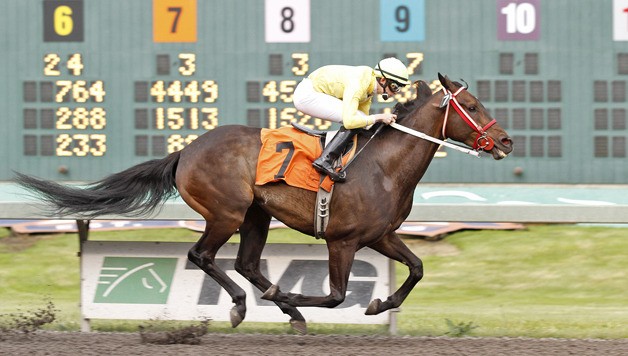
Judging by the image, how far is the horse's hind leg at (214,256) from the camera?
6883 mm

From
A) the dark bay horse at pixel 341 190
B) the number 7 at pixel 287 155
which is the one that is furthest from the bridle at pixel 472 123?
the number 7 at pixel 287 155

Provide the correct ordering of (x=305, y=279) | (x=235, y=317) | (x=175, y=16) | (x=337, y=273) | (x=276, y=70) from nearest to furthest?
(x=337, y=273) → (x=235, y=317) → (x=305, y=279) → (x=276, y=70) → (x=175, y=16)

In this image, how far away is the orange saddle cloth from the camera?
6746 millimetres

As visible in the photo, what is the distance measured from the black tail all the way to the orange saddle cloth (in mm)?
646

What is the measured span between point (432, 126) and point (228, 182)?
118 centimetres

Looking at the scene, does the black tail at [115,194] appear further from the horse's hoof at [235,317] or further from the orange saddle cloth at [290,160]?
the horse's hoof at [235,317]

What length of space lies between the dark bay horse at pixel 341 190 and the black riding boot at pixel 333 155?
80mm

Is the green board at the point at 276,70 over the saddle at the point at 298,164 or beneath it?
over

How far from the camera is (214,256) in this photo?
22.8 ft

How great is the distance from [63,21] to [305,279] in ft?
16.2

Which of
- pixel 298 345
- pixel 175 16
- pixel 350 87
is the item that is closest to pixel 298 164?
pixel 350 87

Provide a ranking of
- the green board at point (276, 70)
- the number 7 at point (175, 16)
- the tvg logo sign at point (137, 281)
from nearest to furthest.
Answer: the tvg logo sign at point (137, 281) → the green board at point (276, 70) → the number 7 at point (175, 16)

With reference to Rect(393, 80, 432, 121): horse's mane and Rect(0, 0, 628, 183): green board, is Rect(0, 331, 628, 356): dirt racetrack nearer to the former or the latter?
Rect(393, 80, 432, 121): horse's mane

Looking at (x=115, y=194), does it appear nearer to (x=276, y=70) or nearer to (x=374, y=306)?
(x=374, y=306)
